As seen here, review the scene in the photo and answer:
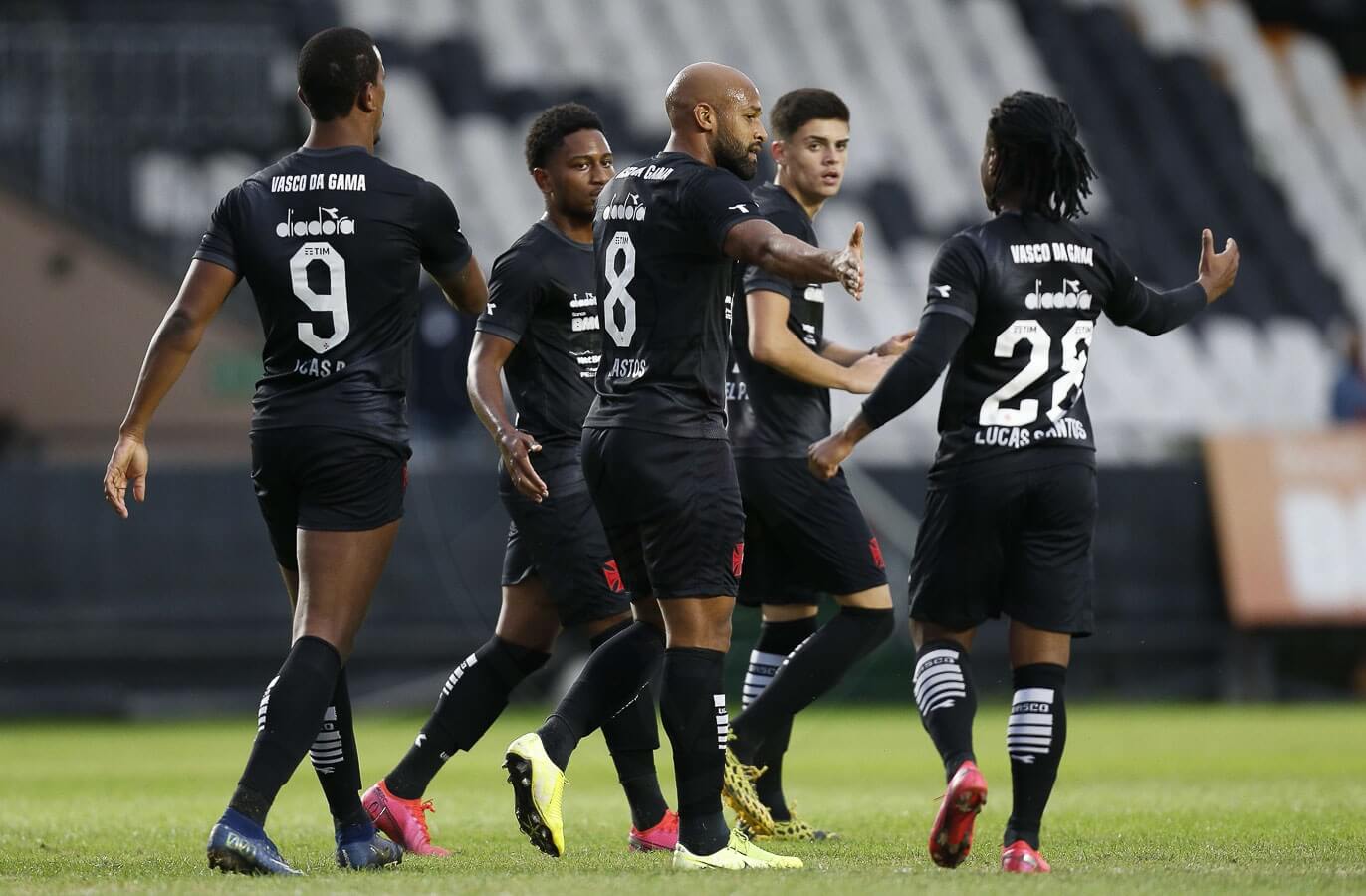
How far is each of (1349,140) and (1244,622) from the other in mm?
10757

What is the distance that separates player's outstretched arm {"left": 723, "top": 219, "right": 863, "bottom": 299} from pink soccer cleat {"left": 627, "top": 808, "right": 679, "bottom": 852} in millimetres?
2028

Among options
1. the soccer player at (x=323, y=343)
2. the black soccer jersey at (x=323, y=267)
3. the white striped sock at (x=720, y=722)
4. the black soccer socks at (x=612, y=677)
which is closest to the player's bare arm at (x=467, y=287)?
the soccer player at (x=323, y=343)

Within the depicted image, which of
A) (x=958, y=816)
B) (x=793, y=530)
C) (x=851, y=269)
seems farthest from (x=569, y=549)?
(x=851, y=269)

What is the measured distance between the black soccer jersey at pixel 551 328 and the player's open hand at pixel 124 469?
129 centimetres

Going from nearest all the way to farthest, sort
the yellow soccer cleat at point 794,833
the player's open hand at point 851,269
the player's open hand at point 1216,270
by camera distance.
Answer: the player's open hand at point 851,269
the player's open hand at point 1216,270
the yellow soccer cleat at point 794,833

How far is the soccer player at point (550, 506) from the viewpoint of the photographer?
6.50 m

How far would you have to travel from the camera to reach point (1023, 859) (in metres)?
5.57

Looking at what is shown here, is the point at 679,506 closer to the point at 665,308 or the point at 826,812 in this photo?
the point at 665,308

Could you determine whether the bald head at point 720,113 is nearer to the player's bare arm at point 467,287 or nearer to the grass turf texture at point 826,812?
the player's bare arm at point 467,287

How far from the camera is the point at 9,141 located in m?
18.7

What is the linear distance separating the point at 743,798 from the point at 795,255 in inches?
83.7

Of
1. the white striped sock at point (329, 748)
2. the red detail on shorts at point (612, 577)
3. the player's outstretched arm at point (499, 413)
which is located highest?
the player's outstretched arm at point (499, 413)

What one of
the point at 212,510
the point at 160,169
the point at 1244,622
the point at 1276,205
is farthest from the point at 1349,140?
the point at 212,510

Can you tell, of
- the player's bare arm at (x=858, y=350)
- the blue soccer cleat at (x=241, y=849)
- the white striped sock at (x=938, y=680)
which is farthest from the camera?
the player's bare arm at (x=858, y=350)
